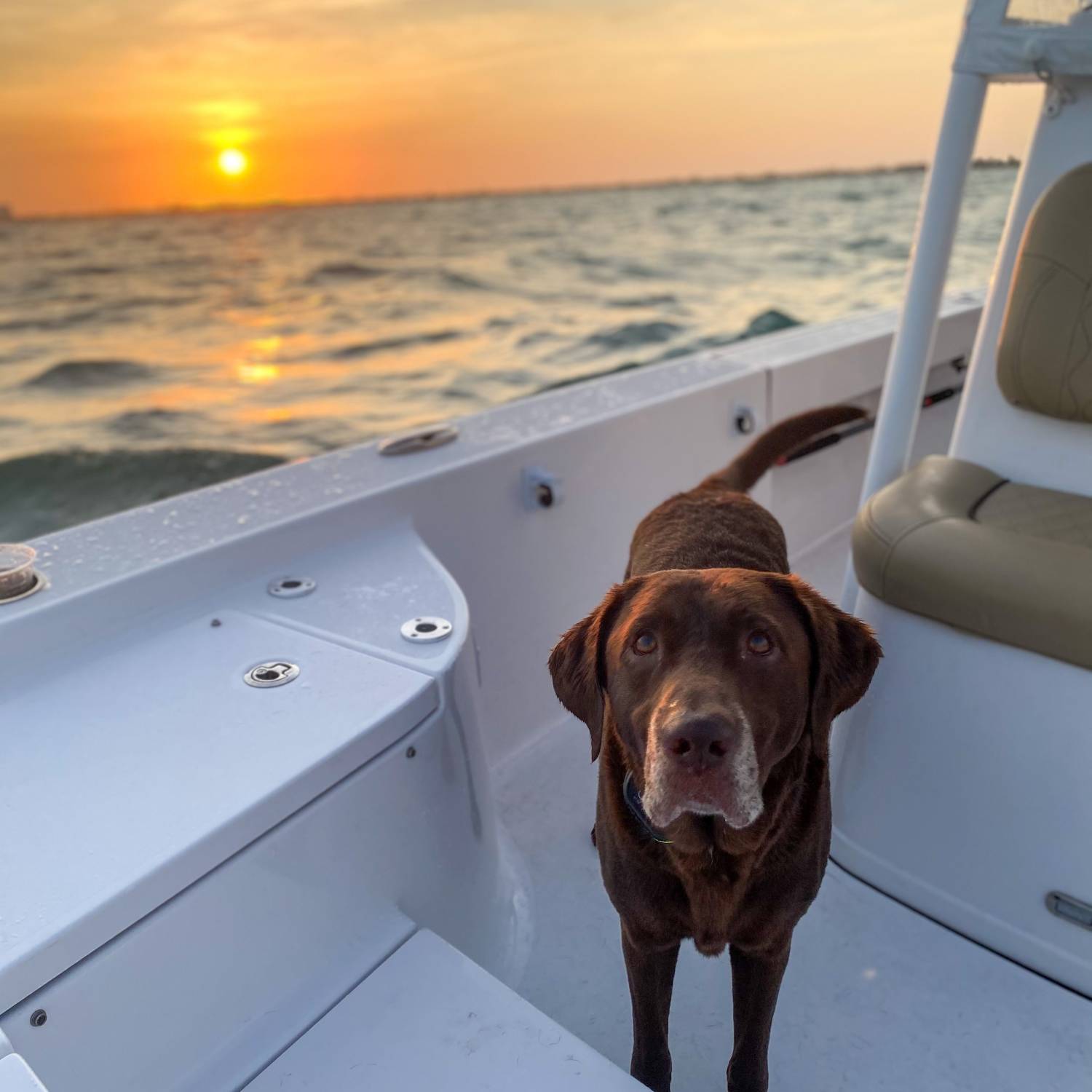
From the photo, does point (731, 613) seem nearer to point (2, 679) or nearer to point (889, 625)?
point (889, 625)

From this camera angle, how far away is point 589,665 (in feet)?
3.82

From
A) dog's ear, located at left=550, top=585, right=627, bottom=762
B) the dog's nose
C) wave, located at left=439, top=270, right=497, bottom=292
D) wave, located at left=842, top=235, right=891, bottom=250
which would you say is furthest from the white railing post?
wave, located at left=842, top=235, right=891, bottom=250

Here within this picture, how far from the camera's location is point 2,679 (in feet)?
4.31

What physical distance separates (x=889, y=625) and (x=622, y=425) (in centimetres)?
96

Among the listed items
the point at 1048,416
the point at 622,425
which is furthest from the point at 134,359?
the point at 1048,416

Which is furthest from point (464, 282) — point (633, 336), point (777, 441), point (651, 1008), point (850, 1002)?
point (651, 1008)

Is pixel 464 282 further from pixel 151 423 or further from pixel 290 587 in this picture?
pixel 290 587

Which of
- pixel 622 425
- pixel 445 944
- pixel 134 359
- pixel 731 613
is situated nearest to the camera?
pixel 731 613

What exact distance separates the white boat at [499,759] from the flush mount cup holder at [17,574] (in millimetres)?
23

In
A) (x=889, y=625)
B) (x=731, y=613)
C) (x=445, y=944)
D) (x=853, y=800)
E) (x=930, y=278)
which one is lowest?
(x=853, y=800)

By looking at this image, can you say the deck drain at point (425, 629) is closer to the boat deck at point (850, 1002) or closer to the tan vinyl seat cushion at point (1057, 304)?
the boat deck at point (850, 1002)

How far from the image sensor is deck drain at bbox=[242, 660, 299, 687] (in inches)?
50.7

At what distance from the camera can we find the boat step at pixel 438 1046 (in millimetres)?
978

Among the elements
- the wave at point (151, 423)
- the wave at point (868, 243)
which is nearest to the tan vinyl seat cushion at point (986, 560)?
the wave at point (151, 423)
